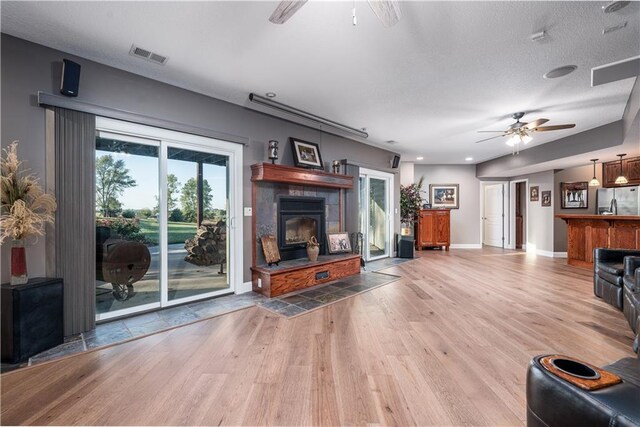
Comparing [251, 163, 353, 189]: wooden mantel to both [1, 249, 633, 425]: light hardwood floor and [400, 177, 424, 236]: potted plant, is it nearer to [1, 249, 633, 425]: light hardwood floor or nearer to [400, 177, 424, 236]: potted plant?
[1, 249, 633, 425]: light hardwood floor

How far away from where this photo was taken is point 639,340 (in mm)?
1582

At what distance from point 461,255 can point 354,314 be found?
5.10 meters

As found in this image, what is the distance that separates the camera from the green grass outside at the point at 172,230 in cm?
304

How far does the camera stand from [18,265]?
85.0 inches

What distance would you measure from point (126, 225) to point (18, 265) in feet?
2.89

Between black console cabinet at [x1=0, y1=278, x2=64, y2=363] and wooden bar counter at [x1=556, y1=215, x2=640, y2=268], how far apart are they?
7.96 meters

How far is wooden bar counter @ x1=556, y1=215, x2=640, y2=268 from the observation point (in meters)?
4.75

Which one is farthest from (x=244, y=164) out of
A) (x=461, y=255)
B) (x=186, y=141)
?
(x=461, y=255)

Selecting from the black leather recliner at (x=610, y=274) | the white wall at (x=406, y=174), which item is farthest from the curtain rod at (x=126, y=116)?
the white wall at (x=406, y=174)

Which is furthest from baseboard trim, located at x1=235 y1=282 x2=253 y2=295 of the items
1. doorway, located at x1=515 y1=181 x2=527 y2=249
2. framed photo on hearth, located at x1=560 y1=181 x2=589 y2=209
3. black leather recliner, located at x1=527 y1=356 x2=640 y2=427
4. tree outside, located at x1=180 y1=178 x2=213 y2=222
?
doorway, located at x1=515 y1=181 x2=527 y2=249

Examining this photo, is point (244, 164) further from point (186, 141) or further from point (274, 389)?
point (274, 389)

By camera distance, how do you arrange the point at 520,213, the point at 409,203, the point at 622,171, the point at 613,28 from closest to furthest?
the point at 613,28 → the point at 622,171 → the point at 409,203 → the point at 520,213

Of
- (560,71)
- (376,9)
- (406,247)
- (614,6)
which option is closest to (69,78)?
(376,9)

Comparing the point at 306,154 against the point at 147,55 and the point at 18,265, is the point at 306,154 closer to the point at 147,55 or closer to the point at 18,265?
the point at 147,55
